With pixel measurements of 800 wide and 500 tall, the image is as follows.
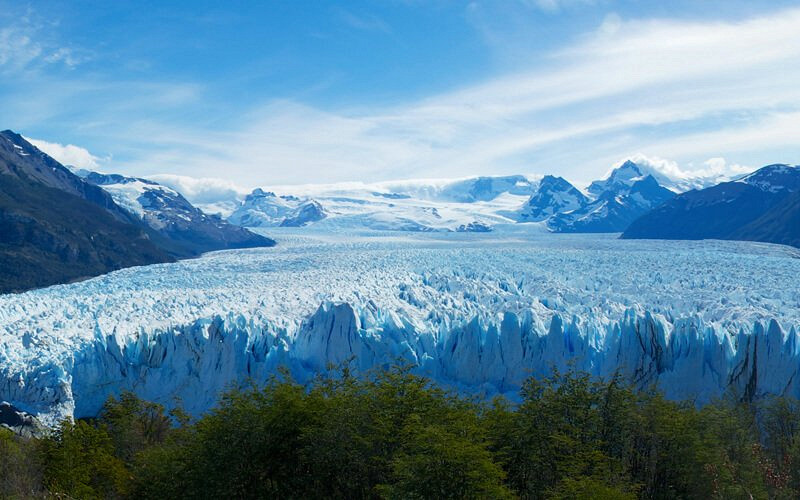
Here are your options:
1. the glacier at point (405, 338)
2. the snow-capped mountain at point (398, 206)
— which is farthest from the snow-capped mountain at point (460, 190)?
the glacier at point (405, 338)

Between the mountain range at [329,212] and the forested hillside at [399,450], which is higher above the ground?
the mountain range at [329,212]

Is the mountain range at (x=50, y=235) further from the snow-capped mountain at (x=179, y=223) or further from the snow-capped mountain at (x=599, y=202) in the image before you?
the snow-capped mountain at (x=599, y=202)

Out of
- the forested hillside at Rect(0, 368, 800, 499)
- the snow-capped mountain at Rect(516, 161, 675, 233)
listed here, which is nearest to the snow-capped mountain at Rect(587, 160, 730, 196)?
the snow-capped mountain at Rect(516, 161, 675, 233)

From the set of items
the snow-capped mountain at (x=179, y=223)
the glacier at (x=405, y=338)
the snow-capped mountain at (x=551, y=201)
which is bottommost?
the glacier at (x=405, y=338)

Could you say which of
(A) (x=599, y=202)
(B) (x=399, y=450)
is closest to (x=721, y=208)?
(A) (x=599, y=202)

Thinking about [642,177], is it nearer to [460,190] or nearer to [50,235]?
[460,190]

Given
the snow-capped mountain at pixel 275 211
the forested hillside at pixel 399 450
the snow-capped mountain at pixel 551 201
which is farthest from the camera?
the snow-capped mountain at pixel 551 201

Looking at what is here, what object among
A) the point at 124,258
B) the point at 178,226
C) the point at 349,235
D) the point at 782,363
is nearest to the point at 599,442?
the point at 782,363
